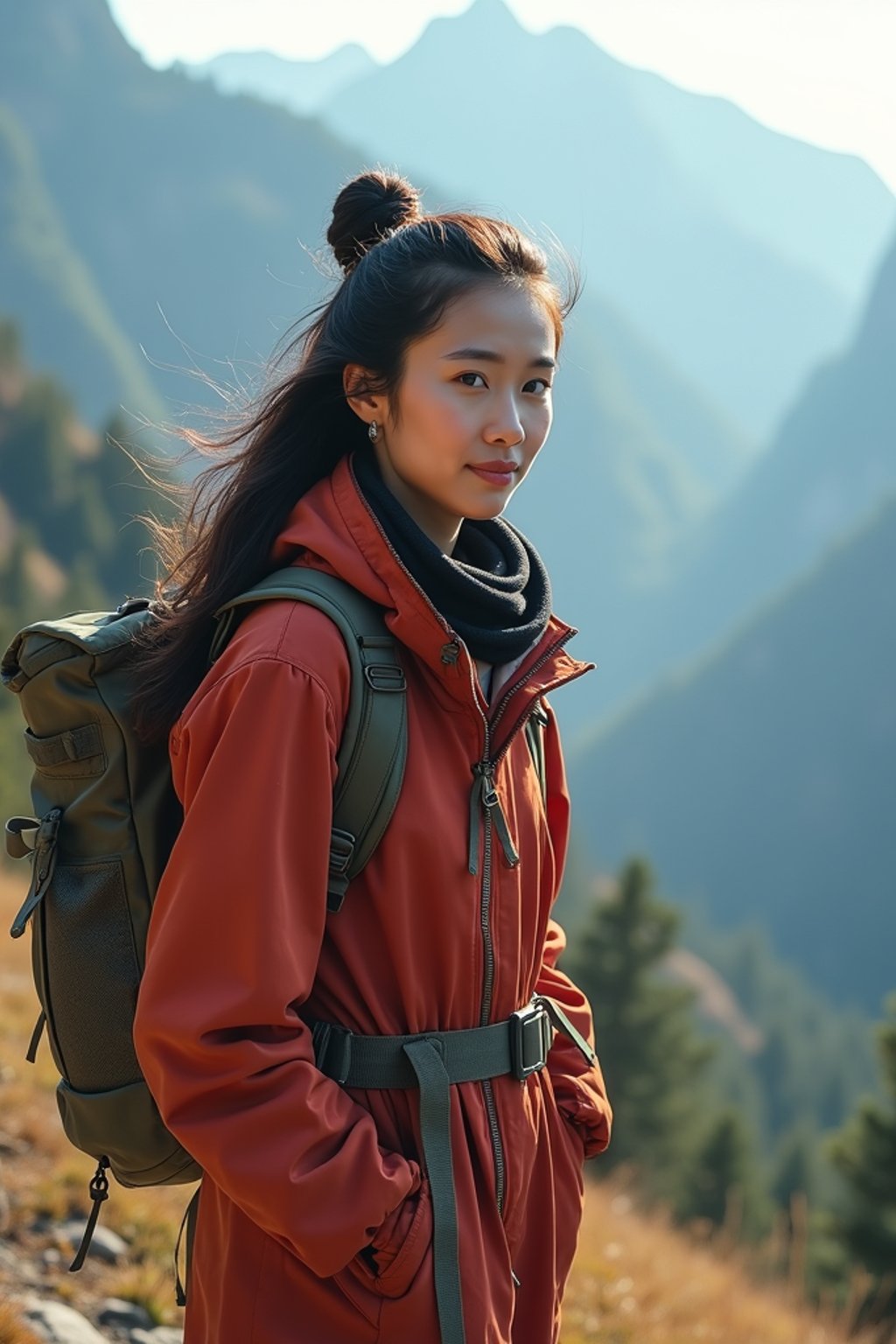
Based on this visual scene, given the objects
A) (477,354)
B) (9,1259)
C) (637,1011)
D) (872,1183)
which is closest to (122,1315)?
(9,1259)

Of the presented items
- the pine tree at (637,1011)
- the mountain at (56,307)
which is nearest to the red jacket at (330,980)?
the pine tree at (637,1011)

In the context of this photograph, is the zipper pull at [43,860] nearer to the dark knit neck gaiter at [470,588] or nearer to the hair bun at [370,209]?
the dark knit neck gaiter at [470,588]

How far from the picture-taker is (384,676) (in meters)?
→ 1.94

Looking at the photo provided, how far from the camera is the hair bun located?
2.38 m

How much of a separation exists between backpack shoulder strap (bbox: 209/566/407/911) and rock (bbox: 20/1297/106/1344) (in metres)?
1.78

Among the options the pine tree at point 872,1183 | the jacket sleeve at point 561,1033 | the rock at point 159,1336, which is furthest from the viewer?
the pine tree at point 872,1183

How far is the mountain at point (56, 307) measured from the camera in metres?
149

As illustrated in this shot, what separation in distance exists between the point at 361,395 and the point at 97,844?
2.72 feet

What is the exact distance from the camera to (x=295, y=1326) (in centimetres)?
187

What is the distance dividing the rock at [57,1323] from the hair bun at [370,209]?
2409 mm

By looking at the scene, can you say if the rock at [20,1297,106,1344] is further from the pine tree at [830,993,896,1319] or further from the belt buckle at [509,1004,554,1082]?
the pine tree at [830,993,896,1319]

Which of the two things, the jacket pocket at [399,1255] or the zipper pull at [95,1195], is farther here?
the zipper pull at [95,1195]

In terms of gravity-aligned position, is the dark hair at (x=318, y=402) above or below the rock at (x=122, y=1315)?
above

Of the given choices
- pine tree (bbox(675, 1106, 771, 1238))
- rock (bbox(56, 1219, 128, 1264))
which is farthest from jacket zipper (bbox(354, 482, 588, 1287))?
pine tree (bbox(675, 1106, 771, 1238))
